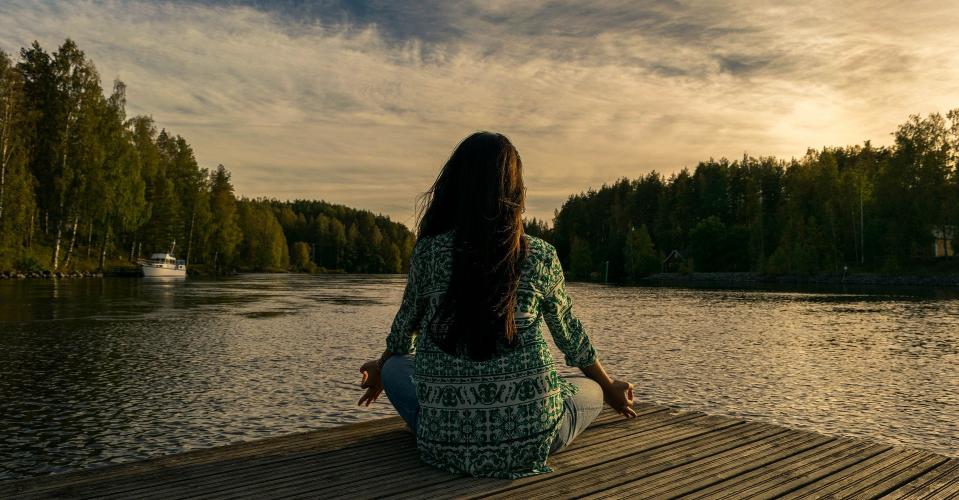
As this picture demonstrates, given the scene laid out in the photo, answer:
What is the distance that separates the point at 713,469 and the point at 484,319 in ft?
7.16

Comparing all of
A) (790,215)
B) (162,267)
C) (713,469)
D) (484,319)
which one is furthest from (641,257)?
(484,319)

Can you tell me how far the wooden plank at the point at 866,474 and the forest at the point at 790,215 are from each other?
79.3m

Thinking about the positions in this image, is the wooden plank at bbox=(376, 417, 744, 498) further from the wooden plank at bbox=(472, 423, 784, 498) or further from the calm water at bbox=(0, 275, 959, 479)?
the calm water at bbox=(0, 275, 959, 479)

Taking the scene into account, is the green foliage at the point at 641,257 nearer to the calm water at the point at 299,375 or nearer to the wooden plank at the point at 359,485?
the calm water at the point at 299,375

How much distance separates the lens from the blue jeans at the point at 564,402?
4.51 m

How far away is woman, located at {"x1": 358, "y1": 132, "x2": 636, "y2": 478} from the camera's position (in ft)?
12.6

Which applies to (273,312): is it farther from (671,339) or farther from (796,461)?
(796,461)

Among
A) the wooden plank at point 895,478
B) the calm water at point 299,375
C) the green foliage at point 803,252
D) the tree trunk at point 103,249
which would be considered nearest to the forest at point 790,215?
the green foliage at point 803,252

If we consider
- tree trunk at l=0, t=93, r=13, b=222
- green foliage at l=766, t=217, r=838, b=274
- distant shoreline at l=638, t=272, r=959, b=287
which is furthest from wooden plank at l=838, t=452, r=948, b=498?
green foliage at l=766, t=217, r=838, b=274

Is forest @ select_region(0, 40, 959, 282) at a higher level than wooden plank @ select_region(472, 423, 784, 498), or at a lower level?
higher

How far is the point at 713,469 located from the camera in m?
4.71

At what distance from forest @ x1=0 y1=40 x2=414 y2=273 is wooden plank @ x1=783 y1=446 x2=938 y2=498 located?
190 feet

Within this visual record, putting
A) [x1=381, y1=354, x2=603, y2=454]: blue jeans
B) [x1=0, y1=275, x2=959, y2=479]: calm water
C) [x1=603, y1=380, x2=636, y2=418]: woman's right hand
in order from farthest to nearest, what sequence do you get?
[x1=0, y1=275, x2=959, y2=479]: calm water, [x1=603, y1=380, x2=636, y2=418]: woman's right hand, [x1=381, y1=354, x2=603, y2=454]: blue jeans

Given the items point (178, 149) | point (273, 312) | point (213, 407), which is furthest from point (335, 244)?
point (213, 407)
